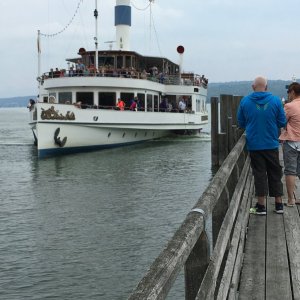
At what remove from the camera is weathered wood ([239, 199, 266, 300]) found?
3.60 meters

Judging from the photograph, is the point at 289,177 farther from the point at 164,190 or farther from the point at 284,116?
the point at 164,190

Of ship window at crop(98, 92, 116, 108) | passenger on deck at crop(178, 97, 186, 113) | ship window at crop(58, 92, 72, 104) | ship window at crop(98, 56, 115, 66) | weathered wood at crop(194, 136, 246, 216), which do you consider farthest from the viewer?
passenger on deck at crop(178, 97, 186, 113)

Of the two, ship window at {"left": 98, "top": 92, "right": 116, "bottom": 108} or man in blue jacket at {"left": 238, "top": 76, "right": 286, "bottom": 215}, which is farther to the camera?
ship window at {"left": 98, "top": 92, "right": 116, "bottom": 108}

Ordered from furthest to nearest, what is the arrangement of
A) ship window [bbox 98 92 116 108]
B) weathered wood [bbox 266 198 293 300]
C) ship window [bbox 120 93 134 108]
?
1. ship window [bbox 120 93 134 108]
2. ship window [bbox 98 92 116 108]
3. weathered wood [bbox 266 198 293 300]

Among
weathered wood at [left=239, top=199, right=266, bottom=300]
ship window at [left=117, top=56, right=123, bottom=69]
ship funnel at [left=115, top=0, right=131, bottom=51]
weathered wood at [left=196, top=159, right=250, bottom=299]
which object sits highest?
ship funnel at [left=115, top=0, right=131, bottom=51]

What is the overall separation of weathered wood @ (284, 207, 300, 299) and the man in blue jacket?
1.14 feet

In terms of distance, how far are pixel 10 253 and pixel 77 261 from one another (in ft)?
4.23

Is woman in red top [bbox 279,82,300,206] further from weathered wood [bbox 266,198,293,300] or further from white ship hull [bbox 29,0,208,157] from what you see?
white ship hull [bbox 29,0,208,157]

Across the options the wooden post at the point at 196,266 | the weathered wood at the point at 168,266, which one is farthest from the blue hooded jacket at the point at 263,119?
the weathered wood at the point at 168,266

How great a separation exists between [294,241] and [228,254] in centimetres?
151

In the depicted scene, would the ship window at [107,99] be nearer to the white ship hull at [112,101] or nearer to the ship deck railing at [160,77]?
the white ship hull at [112,101]

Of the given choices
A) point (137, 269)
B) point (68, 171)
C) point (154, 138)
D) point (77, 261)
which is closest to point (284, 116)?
point (137, 269)

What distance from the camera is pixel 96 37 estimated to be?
25.1 metres

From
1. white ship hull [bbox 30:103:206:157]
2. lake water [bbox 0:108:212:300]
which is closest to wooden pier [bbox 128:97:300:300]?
lake water [bbox 0:108:212:300]
